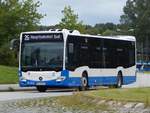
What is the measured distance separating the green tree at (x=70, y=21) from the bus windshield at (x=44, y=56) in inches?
1784

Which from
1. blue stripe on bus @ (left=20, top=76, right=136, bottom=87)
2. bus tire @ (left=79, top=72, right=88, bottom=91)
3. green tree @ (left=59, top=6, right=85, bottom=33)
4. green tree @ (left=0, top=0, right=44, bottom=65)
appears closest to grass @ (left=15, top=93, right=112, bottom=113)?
blue stripe on bus @ (left=20, top=76, right=136, bottom=87)

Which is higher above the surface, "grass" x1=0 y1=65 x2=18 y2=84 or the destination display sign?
the destination display sign

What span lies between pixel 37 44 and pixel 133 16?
122459mm

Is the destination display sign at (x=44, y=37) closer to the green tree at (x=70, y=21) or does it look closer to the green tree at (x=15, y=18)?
the green tree at (x=15, y=18)

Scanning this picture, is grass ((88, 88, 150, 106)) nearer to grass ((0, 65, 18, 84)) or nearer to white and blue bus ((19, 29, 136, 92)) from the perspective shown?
white and blue bus ((19, 29, 136, 92))

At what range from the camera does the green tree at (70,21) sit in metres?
79.5

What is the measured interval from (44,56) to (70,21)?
1883 inches

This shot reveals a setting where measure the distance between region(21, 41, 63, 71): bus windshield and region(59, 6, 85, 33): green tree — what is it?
4532 cm

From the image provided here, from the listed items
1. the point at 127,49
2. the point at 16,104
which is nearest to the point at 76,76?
the point at 127,49

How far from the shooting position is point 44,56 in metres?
33.3

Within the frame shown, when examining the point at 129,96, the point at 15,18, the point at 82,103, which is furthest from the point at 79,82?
the point at 15,18

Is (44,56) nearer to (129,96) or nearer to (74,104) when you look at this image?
(74,104)

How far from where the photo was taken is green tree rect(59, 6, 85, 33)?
261ft

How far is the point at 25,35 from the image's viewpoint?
112ft
